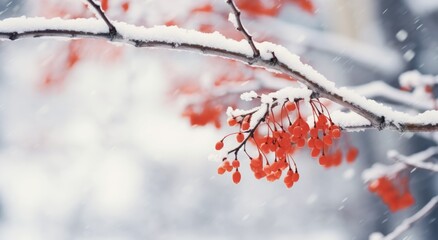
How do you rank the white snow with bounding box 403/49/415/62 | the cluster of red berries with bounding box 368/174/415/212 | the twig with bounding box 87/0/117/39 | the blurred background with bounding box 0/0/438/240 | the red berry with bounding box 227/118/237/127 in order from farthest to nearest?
1. the blurred background with bounding box 0/0/438/240
2. the white snow with bounding box 403/49/415/62
3. the cluster of red berries with bounding box 368/174/415/212
4. the red berry with bounding box 227/118/237/127
5. the twig with bounding box 87/0/117/39

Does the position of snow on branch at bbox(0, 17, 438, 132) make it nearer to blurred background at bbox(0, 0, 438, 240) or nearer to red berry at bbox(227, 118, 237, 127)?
red berry at bbox(227, 118, 237, 127)

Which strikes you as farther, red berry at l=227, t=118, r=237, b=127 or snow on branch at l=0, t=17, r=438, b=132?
red berry at l=227, t=118, r=237, b=127

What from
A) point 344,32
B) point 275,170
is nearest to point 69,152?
point 344,32

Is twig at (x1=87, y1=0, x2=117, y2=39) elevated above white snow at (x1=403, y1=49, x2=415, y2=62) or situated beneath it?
situated beneath

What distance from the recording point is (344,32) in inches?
238

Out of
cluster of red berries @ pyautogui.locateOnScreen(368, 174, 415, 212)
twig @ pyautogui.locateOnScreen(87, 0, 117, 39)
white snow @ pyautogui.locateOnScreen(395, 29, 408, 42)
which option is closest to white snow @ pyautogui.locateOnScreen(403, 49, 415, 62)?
white snow @ pyautogui.locateOnScreen(395, 29, 408, 42)

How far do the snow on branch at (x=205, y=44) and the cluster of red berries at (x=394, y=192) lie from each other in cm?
218

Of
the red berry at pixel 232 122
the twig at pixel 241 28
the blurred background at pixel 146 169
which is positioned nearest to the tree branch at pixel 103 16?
the twig at pixel 241 28

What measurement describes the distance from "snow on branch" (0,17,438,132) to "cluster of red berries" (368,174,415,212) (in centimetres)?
218

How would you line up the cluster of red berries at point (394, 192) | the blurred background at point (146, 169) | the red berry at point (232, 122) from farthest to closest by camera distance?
the blurred background at point (146, 169) < the cluster of red berries at point (394, 192) < the red berry at point (232, 122)

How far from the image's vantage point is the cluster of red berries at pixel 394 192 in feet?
10.6

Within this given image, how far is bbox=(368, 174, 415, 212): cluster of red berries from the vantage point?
3.23 m

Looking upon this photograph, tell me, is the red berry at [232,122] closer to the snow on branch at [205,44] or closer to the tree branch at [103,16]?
the snow on branch at [205,44]

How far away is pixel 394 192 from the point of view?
329 centimetres
